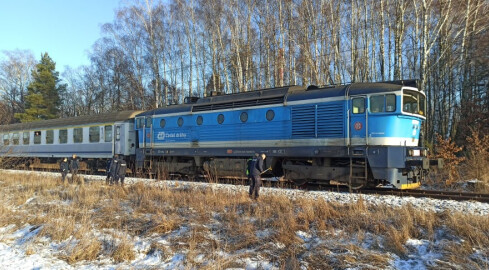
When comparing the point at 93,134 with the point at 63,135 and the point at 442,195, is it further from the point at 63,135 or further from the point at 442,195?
the point at 442,195

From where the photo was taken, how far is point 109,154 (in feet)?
64.2

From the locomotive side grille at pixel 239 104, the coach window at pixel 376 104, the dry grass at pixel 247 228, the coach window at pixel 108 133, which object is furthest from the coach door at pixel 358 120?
the coach window at pixel 108 133

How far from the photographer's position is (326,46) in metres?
24.3

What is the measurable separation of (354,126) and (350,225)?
190 inches

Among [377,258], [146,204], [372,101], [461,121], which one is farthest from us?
[461,121]

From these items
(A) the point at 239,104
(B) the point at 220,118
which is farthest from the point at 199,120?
(A) the point at 239,104

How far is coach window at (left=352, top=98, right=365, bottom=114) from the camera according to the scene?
35.4ft

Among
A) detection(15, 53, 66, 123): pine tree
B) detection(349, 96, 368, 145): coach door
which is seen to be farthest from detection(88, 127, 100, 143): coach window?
detection(15, 53, 66, 123): pine tree

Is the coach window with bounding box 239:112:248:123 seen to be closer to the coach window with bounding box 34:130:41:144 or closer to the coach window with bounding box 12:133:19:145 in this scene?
the coach window with bounding box 34:130:41:144

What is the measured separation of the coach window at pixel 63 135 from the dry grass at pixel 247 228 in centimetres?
1307

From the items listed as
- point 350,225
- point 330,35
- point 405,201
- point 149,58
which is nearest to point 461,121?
point 330,35

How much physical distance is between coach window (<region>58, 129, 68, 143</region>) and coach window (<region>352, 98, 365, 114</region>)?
60.3 feet

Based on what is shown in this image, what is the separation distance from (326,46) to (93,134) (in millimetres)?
15882

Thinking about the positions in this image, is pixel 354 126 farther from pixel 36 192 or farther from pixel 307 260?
pixel 36 192
